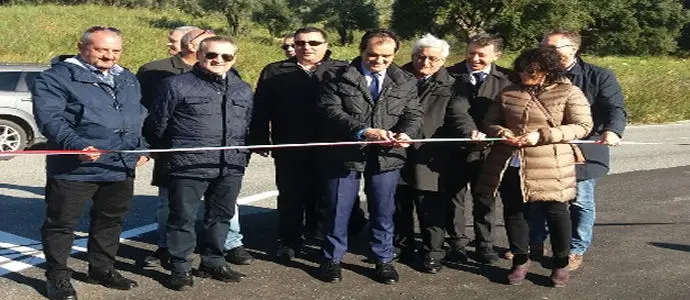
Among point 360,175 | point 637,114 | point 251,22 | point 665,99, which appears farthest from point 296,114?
point 251,22

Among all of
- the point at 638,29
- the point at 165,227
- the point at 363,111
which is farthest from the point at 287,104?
the point at 638,29

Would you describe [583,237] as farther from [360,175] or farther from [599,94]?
[360,175]

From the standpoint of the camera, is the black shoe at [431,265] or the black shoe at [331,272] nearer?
the black shoe at [331,272]

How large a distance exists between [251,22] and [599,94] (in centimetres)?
3289

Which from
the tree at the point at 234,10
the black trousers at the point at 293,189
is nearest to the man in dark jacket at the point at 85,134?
the black trousers at the point at 293,189

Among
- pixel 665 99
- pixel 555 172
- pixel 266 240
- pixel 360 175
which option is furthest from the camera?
pixel 665 99

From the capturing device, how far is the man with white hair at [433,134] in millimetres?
5203

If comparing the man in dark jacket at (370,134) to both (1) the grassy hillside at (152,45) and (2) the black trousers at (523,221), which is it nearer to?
(2) the black trousers at (523,221)

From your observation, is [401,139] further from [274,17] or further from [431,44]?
[274,17]

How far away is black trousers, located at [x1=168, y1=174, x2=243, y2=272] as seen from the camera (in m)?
4.85

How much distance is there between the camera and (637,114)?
1805 centimetres

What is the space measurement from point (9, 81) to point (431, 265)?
28.4ft

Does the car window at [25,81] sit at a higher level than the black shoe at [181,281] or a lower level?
higher

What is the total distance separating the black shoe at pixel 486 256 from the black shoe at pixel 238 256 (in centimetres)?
174
